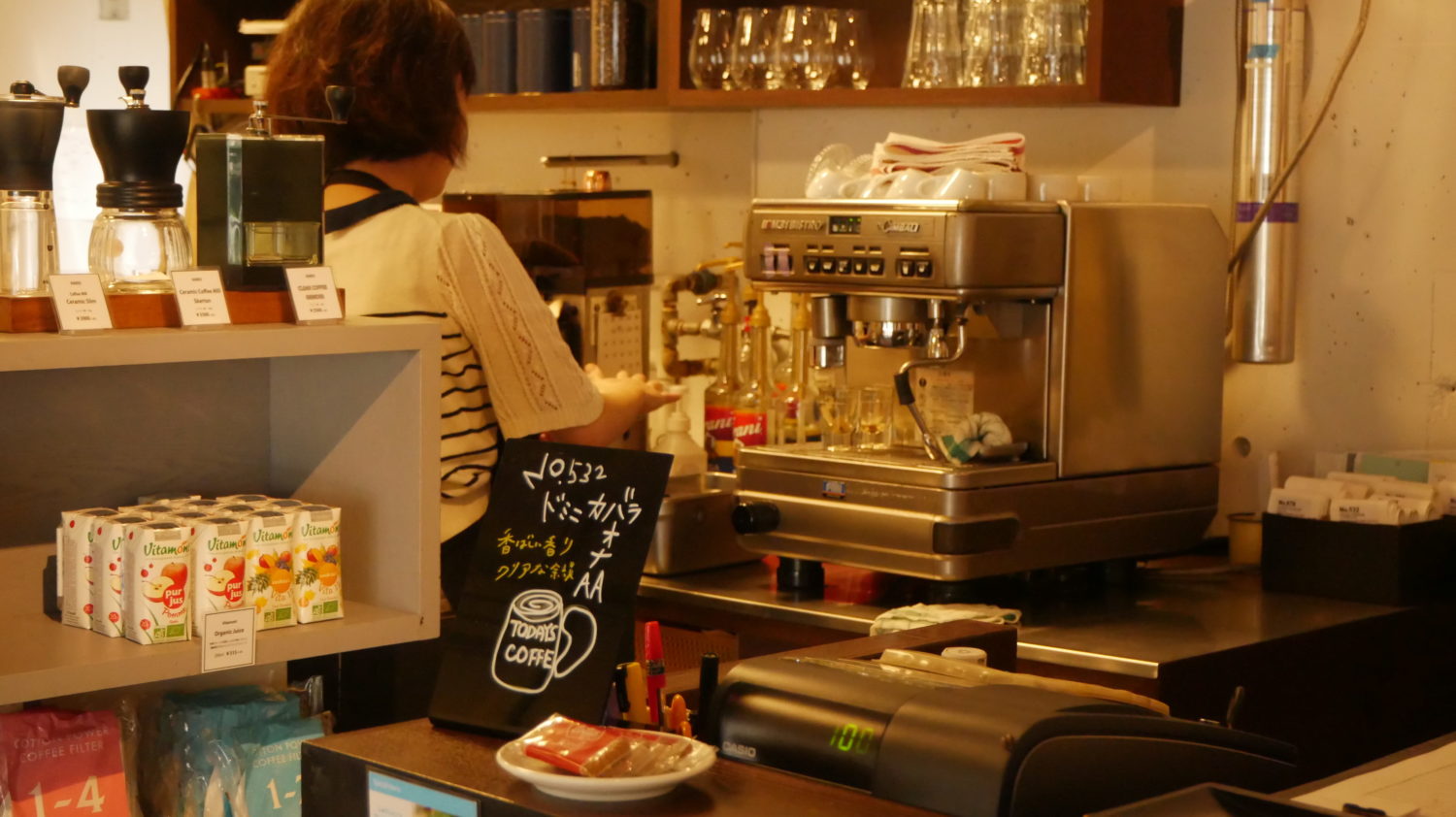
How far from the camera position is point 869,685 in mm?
1239

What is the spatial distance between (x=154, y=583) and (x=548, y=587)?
38 cm

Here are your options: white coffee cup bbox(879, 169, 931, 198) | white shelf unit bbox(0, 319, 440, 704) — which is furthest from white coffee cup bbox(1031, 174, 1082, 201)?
white shelf unit bbox(0, 319, 440, 704)

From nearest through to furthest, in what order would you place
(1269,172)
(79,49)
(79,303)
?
1. (79,303)
2. (1269,172)
3. (79,49)

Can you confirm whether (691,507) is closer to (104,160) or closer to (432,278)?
(432,278)

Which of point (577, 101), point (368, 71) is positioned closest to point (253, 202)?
point (368, 71)

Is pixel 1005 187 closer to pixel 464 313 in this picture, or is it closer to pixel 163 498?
pixel 464 313

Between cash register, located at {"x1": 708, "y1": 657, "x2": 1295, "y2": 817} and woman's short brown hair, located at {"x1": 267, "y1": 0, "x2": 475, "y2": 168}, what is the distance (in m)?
1.18

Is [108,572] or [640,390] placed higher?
[640,390]

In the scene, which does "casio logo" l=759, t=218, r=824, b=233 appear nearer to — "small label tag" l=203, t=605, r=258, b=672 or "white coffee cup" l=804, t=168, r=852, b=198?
"white coffee cup" l=804, t=168, r=852, b=198

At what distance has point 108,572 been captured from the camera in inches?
58.3

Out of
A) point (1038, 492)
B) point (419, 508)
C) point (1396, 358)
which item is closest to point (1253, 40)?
point (1396, 358)

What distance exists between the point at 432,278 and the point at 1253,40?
145cm

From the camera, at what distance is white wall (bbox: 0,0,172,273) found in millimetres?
4980

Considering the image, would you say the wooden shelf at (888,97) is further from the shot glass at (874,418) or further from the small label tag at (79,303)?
the small label tag at (79,303)
